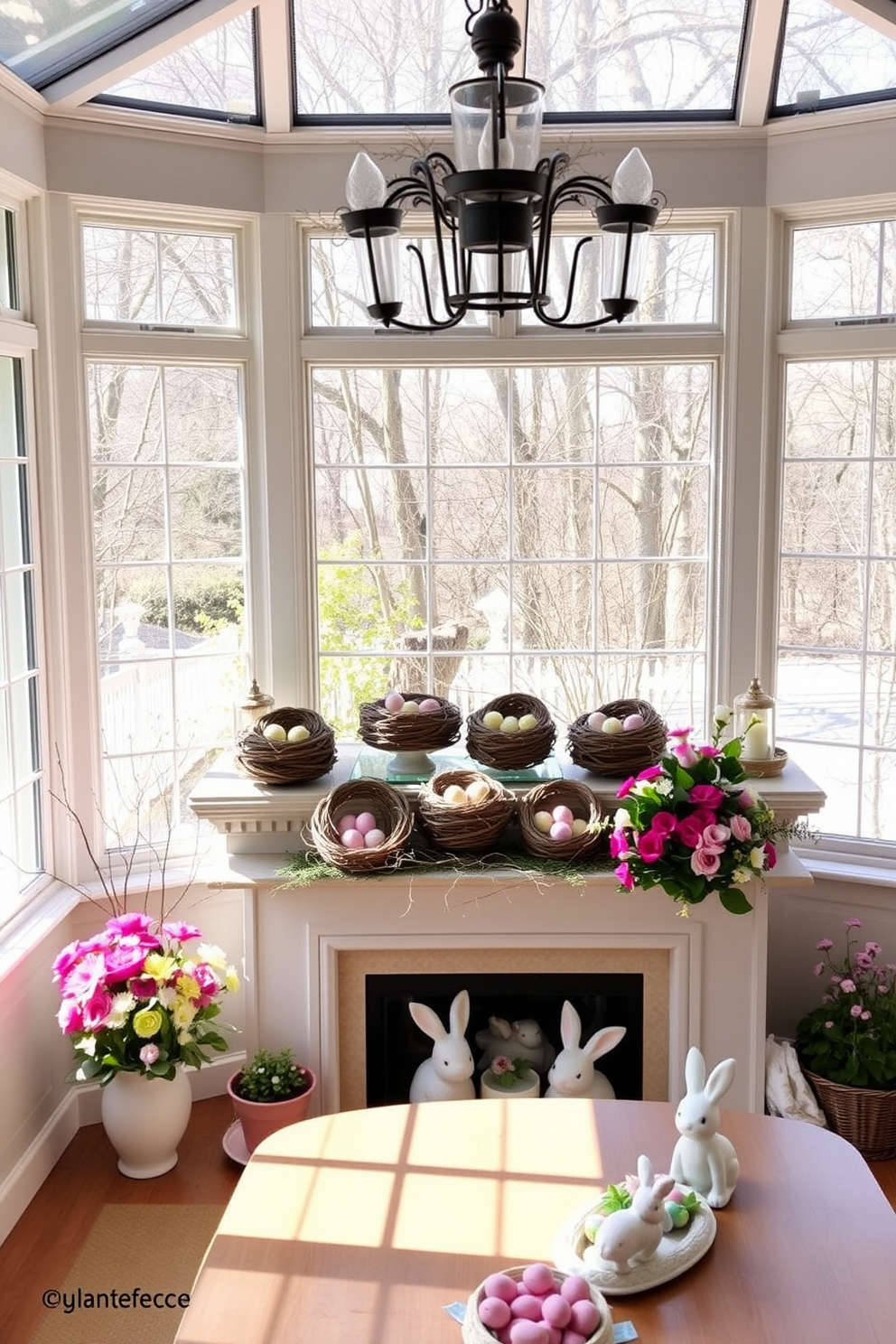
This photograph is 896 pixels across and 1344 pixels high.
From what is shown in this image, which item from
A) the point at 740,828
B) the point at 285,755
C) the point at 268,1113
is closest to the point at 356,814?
the point at 285,755

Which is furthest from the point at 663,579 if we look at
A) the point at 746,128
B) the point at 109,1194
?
the point at 109,1194

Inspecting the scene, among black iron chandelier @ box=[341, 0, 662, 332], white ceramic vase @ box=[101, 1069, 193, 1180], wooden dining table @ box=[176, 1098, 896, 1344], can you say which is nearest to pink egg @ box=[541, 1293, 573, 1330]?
wooden dining table @ box=[176, 1098, 896, 1344]

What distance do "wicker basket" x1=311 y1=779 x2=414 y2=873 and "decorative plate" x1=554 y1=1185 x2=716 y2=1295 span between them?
1315 millimetres

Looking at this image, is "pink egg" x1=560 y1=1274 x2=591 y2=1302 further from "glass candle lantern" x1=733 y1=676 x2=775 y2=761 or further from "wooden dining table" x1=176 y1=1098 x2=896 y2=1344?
"glass candle lantern" x1=733 y1=676 x2=775 y2=761

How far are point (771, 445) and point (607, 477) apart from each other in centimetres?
50

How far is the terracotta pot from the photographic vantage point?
343cm

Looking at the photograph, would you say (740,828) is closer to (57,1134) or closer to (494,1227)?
(494,1227)

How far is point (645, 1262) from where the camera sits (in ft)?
6.77

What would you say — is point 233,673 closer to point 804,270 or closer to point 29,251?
point 29,251

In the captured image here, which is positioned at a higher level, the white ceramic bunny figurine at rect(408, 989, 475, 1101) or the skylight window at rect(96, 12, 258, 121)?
the skylight window at rect(96, 12, 258, 121)

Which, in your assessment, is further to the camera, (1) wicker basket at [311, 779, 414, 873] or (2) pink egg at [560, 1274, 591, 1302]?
(1) wicker basket at [311, 779, 414, 873]

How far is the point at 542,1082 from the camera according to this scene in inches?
143

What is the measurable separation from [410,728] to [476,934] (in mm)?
592

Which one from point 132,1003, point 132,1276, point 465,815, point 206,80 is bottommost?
point 132,1276
